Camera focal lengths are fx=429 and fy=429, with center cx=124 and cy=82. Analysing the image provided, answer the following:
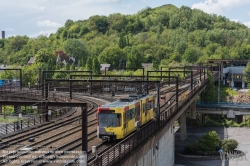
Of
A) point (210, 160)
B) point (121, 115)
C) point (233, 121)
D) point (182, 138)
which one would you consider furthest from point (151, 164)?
point (233, 121)

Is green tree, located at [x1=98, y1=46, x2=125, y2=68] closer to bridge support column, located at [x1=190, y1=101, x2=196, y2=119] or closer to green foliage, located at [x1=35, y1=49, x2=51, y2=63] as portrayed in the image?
green foliage, located at [x1=35, y1=49, x2=51, y2=63]

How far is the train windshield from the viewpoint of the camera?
27.0m

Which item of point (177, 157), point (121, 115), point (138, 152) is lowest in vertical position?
point (177, 157)

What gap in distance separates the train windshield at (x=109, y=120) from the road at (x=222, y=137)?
23.2 metres

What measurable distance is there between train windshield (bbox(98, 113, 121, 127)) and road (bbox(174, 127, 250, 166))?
23.2 m

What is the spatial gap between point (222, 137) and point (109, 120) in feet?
134

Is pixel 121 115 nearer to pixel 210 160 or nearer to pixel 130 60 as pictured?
pixel 210 160

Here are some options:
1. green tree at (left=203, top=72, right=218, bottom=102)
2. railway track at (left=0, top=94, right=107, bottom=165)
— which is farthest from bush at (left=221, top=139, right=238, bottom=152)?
green tree at (left=203, top=72, right=218, bottom=102)

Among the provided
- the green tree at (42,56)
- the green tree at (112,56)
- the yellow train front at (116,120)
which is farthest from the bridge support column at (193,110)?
the green tree at (42,56)

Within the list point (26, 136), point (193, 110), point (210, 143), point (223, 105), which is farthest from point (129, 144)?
point (223, 105)

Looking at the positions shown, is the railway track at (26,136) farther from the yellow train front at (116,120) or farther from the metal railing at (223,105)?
the metal railing at (223,105)

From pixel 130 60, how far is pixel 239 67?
39.7 m

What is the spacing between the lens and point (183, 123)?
6391cm

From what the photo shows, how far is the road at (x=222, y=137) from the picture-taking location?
157 ft
